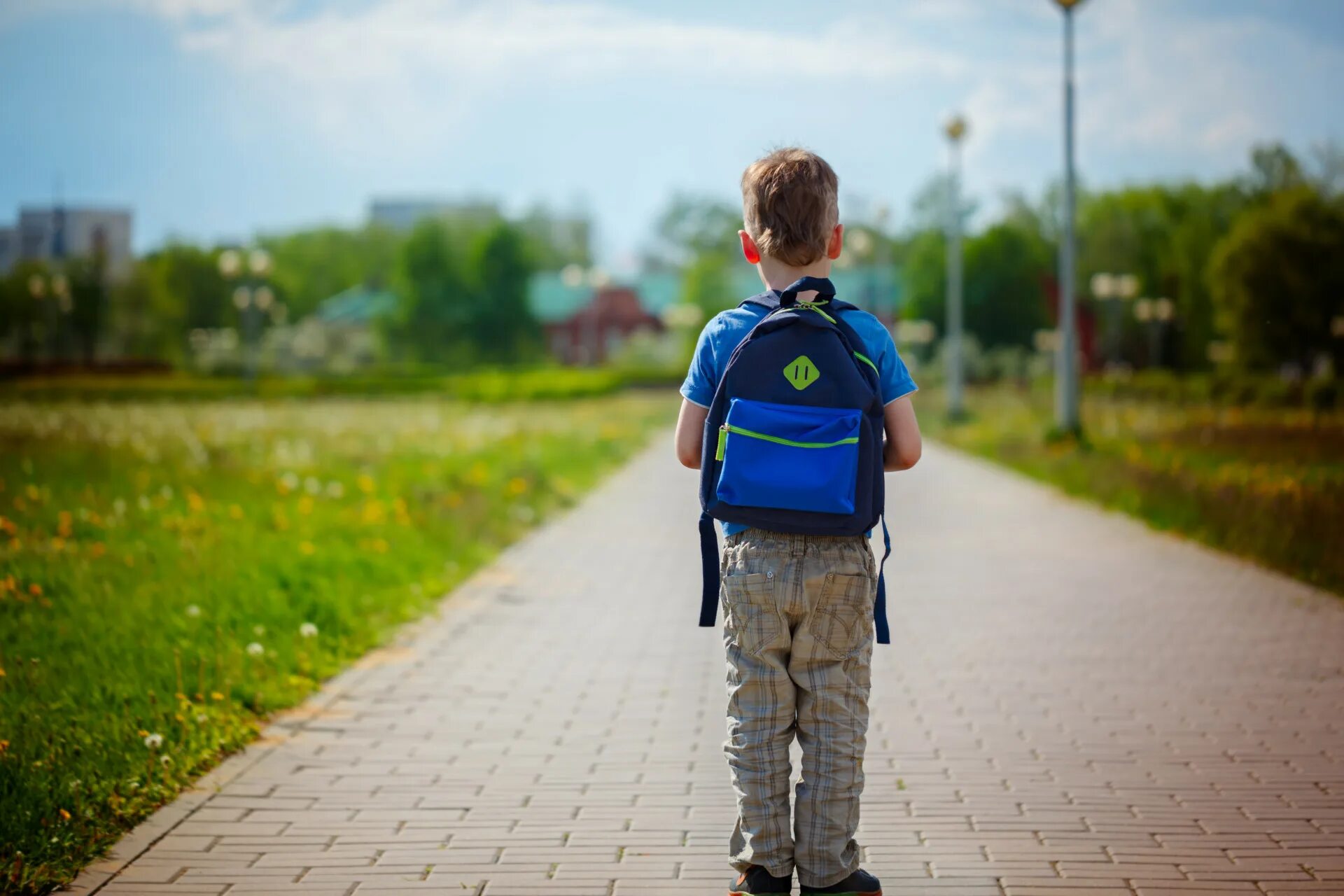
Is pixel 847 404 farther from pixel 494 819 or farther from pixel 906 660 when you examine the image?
pixel 906 660

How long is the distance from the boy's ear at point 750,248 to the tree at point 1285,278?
41.6 m

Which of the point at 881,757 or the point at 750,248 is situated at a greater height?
the point at 750,248

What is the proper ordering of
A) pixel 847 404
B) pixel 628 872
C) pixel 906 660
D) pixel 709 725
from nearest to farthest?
pixel 847 404, pixel 628 872, pixel 709 725, pixel 906 660

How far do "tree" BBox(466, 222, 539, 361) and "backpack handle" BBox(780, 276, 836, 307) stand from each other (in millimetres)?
79705

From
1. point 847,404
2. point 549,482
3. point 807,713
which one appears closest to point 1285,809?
point 807,713

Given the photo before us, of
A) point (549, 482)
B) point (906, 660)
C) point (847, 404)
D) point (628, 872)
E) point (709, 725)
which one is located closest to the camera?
point (847, 404)

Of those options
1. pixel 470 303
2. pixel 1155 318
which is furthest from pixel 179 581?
pixel 470 303

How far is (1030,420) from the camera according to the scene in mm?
29844

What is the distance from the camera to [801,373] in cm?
330

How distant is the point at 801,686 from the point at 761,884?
498mm

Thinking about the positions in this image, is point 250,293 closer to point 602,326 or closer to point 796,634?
point 602,326

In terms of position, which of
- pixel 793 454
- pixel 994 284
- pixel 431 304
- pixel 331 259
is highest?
pixel 331 259

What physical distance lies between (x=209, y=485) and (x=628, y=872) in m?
10.2

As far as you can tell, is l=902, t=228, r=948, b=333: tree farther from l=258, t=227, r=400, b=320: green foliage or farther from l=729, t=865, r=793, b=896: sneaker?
l=729, t=865, r=793, b=896: sneaker
